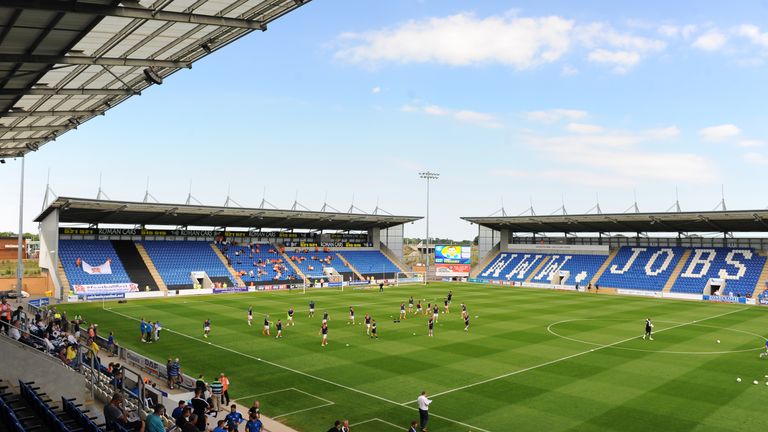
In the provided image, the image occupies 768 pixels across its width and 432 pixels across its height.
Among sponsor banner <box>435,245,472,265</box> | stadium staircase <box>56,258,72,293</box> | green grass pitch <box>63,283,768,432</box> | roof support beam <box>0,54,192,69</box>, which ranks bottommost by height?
green grass pitch <box>63,283,768,432</box>

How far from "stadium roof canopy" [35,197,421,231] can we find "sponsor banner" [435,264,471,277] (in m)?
9.19

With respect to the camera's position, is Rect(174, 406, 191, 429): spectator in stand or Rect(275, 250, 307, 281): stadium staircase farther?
Rect(275, 250, 307, 281): stadium staircase

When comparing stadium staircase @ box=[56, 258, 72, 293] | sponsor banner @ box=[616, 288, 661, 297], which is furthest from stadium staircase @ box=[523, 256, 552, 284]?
stadium staircase @ box=[56, 258, 72, 293]

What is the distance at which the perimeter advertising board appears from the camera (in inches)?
3499

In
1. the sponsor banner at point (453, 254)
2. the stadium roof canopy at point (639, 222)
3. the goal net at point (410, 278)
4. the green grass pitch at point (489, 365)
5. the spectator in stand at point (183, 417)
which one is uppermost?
the stadium roof canopy at point (639, 222)

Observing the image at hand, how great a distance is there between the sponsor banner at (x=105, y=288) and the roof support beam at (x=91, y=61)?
4590 cm

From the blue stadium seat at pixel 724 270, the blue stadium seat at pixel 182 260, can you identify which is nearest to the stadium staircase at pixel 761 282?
the blue stadium seat at pixel 724 270

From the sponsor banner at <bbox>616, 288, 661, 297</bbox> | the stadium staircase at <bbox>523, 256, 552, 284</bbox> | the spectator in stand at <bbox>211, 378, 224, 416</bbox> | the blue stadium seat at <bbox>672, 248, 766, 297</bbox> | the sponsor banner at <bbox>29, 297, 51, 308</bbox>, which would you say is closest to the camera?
the spectator in stand at <bbox>211, 378, 224, 416</bbox>

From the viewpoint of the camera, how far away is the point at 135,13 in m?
12.7

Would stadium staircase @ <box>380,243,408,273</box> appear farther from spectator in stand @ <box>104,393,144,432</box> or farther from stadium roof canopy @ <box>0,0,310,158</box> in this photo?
spectator in stand @ <box>104,393,144,432</box>

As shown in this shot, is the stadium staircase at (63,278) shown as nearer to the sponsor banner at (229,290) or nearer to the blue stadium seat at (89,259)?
the blue stadium seat at (89,259)

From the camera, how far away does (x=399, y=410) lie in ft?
70.9

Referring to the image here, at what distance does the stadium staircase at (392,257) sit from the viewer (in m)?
91.9

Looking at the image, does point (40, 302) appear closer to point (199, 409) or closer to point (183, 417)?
point (199, 409)
